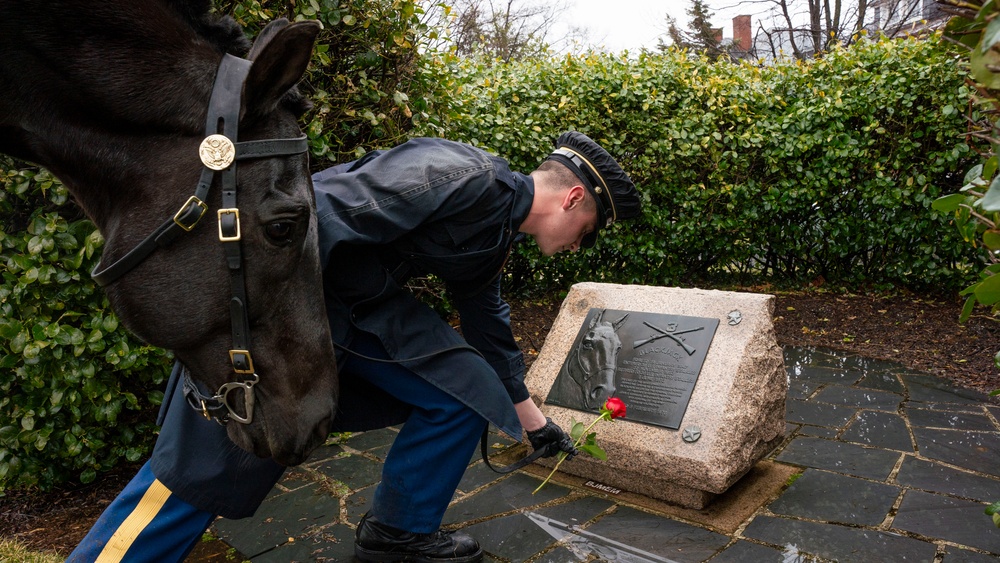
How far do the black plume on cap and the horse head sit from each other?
1073 mm

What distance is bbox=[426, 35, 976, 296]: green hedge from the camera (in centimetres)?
690

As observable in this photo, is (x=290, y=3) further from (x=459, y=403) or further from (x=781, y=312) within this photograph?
(x=781, y=312)

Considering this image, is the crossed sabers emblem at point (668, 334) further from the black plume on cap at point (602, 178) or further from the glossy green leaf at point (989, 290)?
the glossy green leaf at point (989, 290)

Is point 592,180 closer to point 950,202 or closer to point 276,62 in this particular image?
point 950,202

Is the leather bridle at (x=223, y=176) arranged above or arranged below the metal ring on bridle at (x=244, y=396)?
above

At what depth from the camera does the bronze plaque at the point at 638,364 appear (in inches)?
134

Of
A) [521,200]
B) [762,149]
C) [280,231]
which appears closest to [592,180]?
[521,200]

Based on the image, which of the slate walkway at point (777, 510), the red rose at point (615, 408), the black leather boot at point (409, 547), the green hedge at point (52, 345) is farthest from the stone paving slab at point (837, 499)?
the green hedge at point (52, 345)

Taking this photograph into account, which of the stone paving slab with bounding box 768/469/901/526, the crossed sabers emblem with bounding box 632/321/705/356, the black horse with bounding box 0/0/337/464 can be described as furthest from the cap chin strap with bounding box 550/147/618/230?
the stone paving slab with bounding box 768/469/901/526

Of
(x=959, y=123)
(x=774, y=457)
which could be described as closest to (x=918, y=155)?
(x=959, y=123)

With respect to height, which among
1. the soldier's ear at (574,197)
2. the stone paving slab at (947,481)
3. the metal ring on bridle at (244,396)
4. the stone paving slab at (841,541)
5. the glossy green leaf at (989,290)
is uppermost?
the soldier's ear at (574,197)

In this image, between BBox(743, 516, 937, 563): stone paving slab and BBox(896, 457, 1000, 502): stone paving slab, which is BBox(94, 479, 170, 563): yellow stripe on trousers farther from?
BBox(896, 457, 1000, 502): stone paving slab

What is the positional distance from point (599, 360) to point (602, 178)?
1.32 m

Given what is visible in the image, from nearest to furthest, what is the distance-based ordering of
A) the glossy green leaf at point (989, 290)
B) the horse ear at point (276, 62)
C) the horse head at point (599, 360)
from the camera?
the glossy green leaf at point (989, 290), the horse ear at point (276, 62), the horse head at point (599, 360)
